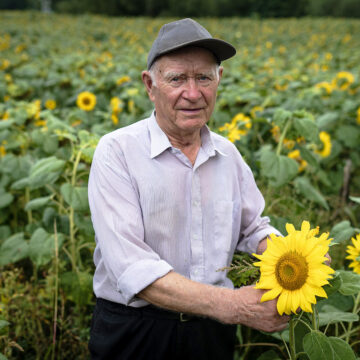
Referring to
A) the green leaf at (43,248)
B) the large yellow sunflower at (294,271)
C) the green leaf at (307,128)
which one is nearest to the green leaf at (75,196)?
the green leaf at (43,248)

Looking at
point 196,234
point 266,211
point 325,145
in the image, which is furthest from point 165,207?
point 325,145

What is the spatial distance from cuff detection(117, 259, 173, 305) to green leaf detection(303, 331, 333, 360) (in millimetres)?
456

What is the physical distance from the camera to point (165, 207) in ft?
5.36

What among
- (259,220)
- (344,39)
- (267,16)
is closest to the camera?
(259,220)

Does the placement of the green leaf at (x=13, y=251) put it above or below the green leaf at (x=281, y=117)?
below

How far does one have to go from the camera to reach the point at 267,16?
33469mm

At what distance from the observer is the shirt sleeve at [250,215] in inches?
72.1

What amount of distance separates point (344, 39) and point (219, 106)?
10500 millimetres

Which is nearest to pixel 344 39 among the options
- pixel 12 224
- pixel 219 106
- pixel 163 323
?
pixel 219 106

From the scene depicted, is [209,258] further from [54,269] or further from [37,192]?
[37,192]

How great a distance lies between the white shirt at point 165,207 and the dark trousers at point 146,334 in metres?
0.06

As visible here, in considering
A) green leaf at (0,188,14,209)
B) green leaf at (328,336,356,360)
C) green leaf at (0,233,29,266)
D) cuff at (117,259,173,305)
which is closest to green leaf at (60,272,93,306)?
green leaf at (0,233,29,266)

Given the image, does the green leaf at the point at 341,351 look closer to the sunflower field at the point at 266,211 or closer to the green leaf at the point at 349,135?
the sunflower field at the point at 266,211

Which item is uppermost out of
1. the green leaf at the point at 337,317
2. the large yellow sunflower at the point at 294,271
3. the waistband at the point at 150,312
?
the large yellow sunflower at the point at 294,271
